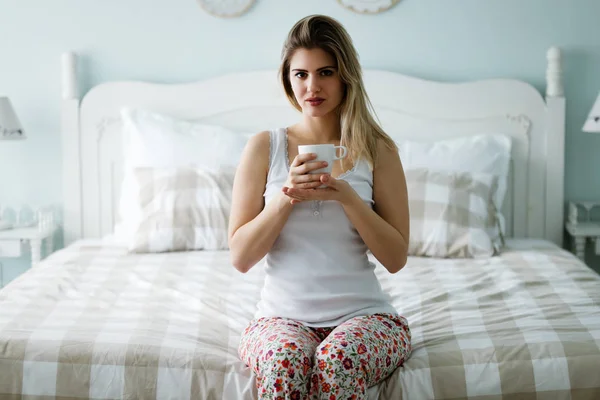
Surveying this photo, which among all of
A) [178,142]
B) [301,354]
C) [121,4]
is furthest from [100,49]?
[301,354]

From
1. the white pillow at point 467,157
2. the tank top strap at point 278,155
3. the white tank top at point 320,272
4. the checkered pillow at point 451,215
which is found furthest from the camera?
the white pillow at point 467,157

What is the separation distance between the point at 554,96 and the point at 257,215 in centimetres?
196

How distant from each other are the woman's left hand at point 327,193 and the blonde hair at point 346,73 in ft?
0.66

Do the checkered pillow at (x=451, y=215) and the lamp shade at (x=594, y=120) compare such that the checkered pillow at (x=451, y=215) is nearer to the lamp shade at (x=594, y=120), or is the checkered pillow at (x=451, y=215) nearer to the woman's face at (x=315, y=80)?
the lamp shade at (x=594, y=120)

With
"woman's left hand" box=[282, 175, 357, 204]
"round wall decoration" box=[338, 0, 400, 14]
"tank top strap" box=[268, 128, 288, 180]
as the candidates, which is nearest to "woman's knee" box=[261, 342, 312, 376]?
"woman's left hand" box=[282, 175, 357, 204]

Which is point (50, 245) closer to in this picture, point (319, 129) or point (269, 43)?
point (269, 43)

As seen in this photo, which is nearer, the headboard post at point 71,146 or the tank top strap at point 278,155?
the tank top strap at point 278,155

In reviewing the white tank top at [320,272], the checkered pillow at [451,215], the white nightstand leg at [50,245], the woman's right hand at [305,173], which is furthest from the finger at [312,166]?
the white nightstand leg at [50,245]

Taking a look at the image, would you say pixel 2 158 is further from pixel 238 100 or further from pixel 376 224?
pixel 376 224

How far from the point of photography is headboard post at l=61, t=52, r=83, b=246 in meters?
3.40

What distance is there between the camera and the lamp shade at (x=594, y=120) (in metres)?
3.14

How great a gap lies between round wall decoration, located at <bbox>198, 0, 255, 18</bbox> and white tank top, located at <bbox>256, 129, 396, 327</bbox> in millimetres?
1778

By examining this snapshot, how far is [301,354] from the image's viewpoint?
1565 millimetres

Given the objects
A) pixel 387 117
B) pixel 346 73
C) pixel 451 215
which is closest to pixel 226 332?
pixel 346 73
